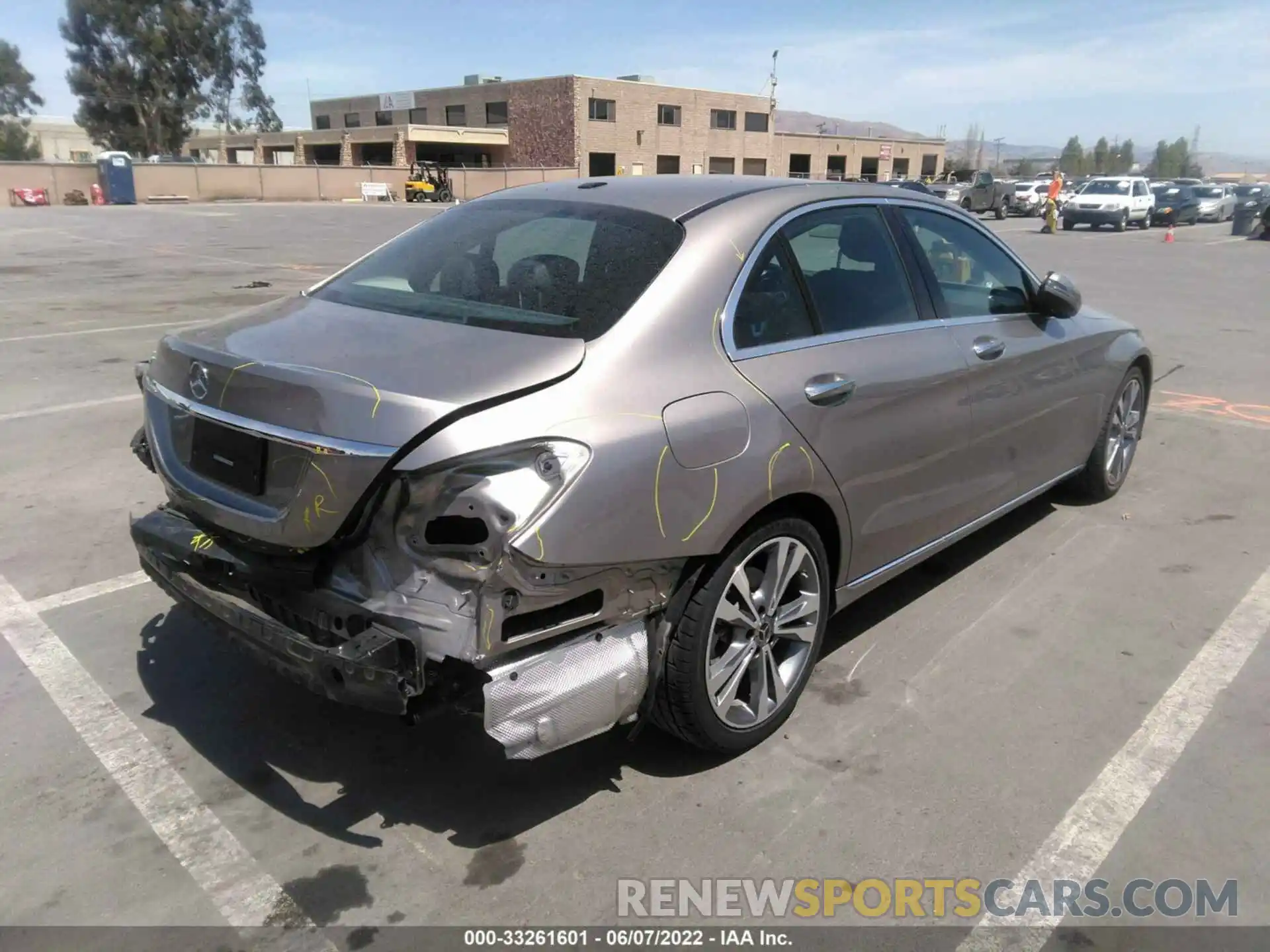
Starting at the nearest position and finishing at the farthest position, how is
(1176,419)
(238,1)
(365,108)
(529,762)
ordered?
(529,762), (1176,419), (238,1), (365,108)

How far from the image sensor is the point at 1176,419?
748 centimetres

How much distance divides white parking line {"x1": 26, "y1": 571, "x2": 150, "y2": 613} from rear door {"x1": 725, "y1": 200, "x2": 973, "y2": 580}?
9.29ft

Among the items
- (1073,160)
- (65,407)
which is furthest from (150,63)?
(1073,160)

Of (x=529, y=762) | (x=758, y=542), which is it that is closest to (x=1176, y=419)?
(x=758, y=542)

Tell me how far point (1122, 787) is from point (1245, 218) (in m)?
36.2

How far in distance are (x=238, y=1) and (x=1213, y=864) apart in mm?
81327

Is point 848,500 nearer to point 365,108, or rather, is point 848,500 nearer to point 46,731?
point 46,731

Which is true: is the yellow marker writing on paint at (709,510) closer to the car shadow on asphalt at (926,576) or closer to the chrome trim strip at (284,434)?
the chrome trim strip at (284,434)

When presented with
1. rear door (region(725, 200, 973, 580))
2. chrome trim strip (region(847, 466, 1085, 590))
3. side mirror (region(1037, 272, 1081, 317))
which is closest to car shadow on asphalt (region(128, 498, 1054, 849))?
chrome trim strip (region(847, 466, 1085, 590))

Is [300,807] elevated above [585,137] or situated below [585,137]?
below

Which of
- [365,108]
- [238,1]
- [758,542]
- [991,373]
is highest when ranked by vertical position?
[238,1]

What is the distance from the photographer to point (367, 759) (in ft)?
10.1

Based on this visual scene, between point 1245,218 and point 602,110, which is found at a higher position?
point 602,110

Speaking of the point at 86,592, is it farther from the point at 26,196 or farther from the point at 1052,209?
the point at 26,196
